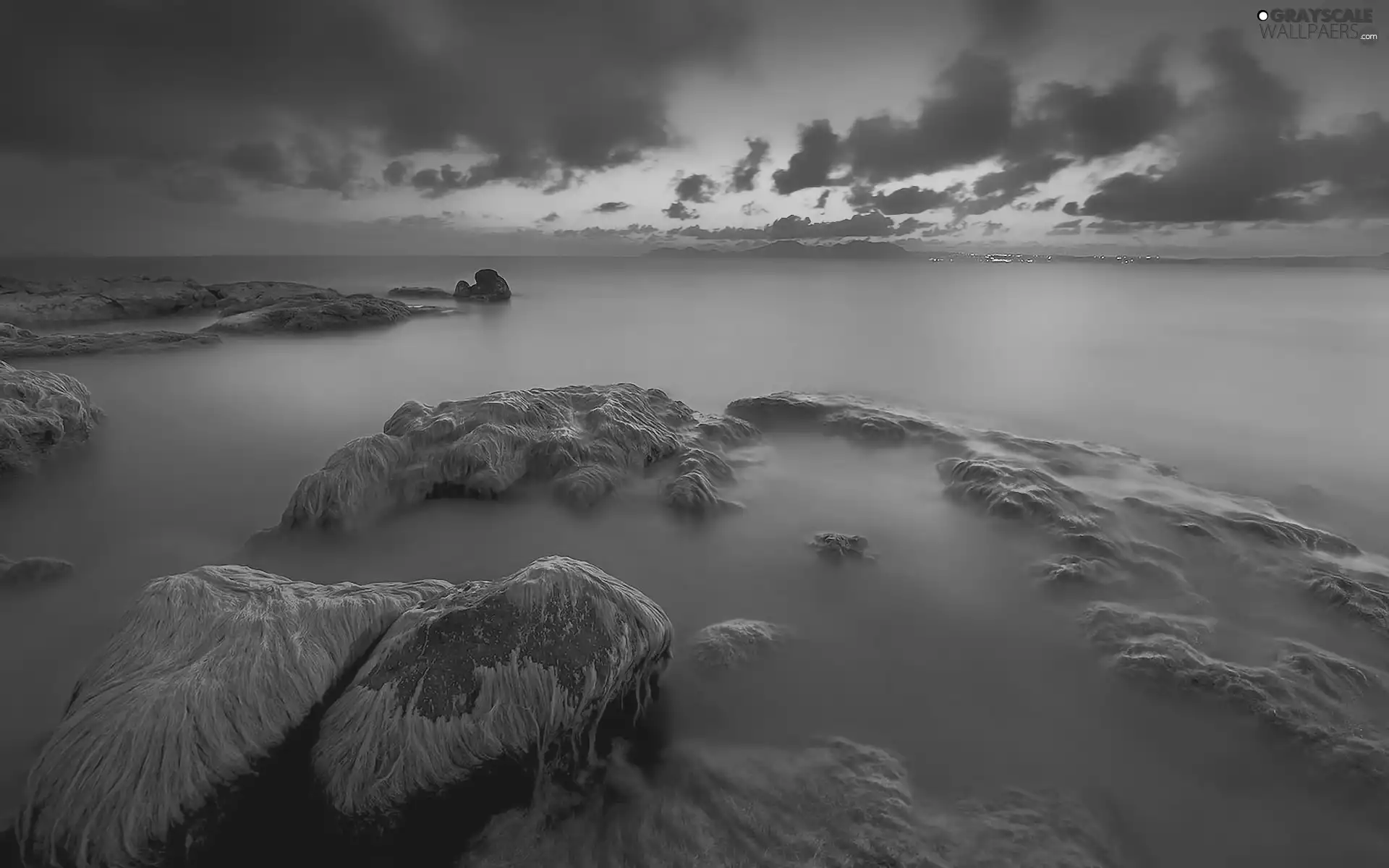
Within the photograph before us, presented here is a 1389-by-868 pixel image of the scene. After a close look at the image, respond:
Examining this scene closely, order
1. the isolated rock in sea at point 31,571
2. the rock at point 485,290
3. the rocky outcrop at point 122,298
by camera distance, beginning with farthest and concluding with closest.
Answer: the rock at point 485,290 → the rocky outcrop at point 122,298 → the isolated rock in sea at point 31,571

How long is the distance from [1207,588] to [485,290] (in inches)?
1269

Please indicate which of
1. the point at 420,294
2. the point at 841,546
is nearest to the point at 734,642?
the point at 841,546

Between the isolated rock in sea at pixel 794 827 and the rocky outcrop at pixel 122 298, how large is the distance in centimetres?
2491

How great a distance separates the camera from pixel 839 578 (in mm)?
5090

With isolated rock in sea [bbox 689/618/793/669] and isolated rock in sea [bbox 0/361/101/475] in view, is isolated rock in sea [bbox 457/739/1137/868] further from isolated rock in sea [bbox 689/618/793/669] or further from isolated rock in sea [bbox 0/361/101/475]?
isolated rock in sea [bbox 0/361/101/475]

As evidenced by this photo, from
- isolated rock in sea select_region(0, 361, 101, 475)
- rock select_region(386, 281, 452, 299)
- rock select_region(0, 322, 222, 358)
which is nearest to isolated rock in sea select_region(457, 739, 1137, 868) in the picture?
isolated rock in sea select_region(0, 361, 101, 475)

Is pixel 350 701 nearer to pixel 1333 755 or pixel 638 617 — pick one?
pixel 638 617

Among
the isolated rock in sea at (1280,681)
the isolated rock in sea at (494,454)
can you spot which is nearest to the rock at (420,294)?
the isolated rock in sea at (494,454)

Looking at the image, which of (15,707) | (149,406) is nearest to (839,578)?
(15,707)

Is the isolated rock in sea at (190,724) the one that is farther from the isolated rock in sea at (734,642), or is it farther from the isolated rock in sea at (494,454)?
the isolated rock in sea at (494,454)

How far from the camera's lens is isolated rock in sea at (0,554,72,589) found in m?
4.48

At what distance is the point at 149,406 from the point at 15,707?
8.15m

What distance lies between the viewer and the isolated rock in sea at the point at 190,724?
2.47m

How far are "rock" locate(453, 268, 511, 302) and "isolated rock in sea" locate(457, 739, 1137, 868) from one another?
30963 mm
